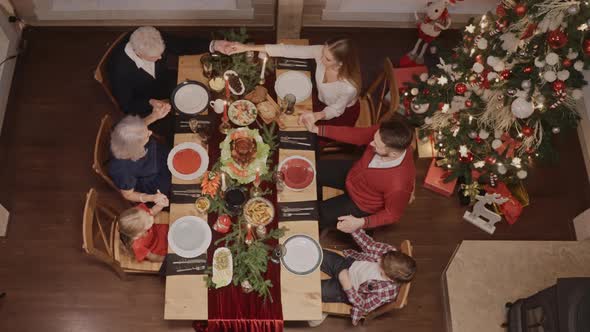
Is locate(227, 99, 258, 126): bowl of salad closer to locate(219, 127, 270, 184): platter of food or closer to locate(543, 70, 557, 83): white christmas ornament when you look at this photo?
locate(219, 127, 270, 184): platter of food

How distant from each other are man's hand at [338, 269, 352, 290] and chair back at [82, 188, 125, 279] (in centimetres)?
138

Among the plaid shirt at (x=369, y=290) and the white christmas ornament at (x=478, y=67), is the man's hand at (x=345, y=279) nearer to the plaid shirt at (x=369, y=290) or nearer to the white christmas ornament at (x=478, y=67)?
the plaid shirt at (x=369, y=290)

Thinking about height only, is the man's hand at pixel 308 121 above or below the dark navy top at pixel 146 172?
above

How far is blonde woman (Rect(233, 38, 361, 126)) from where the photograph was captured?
10.1 ft

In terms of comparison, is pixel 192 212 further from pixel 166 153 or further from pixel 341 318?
pixel 341 318

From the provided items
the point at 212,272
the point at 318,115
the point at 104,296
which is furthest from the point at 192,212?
the point at 104,296

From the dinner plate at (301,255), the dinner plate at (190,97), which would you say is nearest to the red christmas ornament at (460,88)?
the dinner plate at (301,255)

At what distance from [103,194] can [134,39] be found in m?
1.37

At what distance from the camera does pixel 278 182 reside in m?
2.88

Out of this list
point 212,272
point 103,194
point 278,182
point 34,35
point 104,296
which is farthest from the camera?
point 34,35

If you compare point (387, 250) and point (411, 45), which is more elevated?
point (411, 45)

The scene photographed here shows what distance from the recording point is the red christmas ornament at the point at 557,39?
111 inches

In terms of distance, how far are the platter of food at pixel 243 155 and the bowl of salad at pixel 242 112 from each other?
0.11 meters

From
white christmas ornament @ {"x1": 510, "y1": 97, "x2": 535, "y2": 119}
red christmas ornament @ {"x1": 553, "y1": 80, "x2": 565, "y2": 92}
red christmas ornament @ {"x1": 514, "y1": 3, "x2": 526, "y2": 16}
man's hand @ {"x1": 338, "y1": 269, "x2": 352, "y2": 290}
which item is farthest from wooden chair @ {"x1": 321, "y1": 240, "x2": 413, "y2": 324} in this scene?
red christmas ornament @ {"x1": 514, "y1": 3, "x2": 526, "y2": 16}
